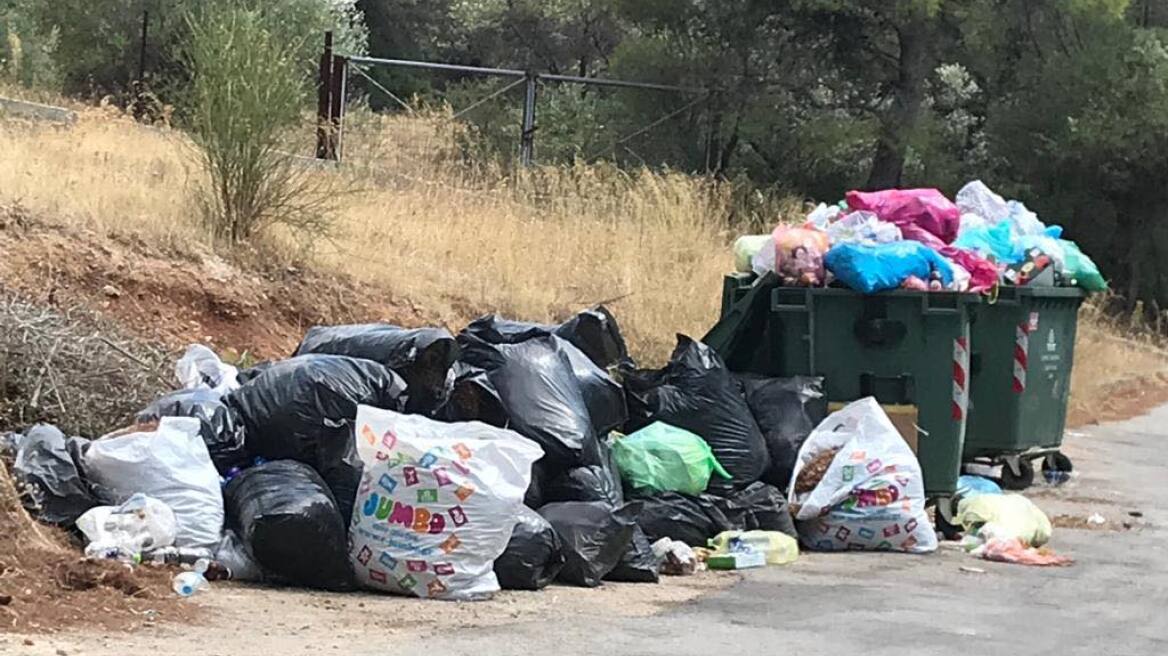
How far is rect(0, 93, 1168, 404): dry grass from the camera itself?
11.0 meters

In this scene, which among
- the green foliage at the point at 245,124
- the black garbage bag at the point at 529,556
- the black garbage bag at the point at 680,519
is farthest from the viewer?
the green foliage at the point at 245,124

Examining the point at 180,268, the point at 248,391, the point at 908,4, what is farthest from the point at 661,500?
the point at 908,4

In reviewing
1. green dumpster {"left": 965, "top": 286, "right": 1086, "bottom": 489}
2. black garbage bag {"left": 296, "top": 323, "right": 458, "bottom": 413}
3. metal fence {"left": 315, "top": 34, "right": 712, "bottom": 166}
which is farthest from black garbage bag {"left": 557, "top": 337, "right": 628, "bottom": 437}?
metal fence {"left": 315, "top": 34, "right": 712, "bottom": 166}

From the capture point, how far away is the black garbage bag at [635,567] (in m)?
7.23

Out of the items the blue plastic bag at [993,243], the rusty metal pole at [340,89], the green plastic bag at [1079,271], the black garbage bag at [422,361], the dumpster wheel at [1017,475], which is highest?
the rusty metal pole at [340,89]

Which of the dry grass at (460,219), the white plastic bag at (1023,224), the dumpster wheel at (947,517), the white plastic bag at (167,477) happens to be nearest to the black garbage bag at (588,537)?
the white plastic bag at (167,477)

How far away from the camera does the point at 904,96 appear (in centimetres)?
2144

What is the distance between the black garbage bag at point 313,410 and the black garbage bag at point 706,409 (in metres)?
1.85

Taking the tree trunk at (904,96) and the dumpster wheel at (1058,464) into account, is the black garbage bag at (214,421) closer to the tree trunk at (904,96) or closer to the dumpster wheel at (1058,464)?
the dumpster wheel at (1058,464)

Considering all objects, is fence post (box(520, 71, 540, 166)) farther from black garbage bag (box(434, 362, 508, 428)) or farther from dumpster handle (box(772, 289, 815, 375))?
black garbage bag (box(434, 362, 508, 428))

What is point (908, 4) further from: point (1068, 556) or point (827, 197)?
point (1068, 556)

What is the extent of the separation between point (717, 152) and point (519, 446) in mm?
15100

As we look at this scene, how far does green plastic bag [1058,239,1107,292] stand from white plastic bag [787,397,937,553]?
11.0ft

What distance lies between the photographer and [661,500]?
25.9 ft
